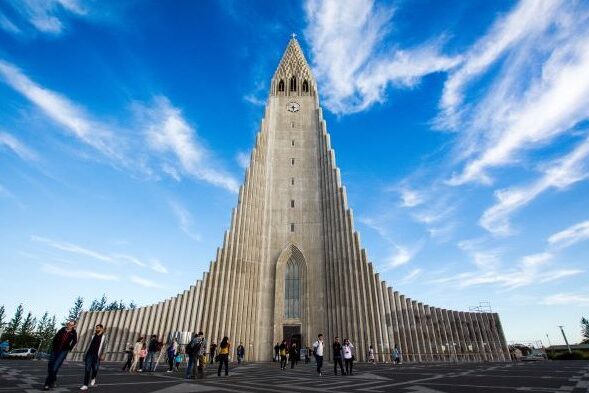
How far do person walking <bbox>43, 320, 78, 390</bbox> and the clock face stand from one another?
36.9 meters

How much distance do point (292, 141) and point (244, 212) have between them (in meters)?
11.4

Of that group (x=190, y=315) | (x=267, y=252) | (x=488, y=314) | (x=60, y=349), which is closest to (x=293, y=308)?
(x=267, y=252)

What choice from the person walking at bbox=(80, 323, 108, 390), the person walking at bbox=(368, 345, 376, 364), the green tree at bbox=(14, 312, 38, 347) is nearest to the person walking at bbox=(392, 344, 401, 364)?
the person walking at bbox=(368, 345, 376, 364)

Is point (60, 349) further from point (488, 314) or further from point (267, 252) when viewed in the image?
point (488, 314)

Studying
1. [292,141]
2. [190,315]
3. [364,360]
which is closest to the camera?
[364,360]

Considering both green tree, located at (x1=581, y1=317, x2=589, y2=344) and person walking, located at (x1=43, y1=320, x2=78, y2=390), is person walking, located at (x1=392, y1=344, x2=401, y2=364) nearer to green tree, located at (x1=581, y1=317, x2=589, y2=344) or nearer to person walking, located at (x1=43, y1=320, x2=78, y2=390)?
person walking, located at (x1=43, y1=320, x2=78, y2=390)

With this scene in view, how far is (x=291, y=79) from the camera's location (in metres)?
45.1

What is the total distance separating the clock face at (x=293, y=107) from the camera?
1645 inches

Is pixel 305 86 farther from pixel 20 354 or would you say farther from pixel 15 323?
pixel 15 323

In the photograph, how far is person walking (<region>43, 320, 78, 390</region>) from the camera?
7.40 m

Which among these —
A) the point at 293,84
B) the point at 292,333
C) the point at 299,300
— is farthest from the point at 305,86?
the point at 292,333

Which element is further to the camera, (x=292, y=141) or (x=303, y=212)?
(x=292, y=141)

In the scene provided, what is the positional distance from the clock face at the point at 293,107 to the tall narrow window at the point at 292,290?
64.7ft

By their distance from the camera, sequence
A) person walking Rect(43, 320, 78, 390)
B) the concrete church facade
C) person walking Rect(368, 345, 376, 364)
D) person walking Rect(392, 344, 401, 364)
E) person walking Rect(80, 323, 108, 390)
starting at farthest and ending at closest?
the concrete church facade → person walking Rect(368, 345, 376, 364) → person walking Rect(392, 344, 401, 364) → person walking Rect(80, 323, 108, 390) → person walking Rect(43, 320, 78, 390)
